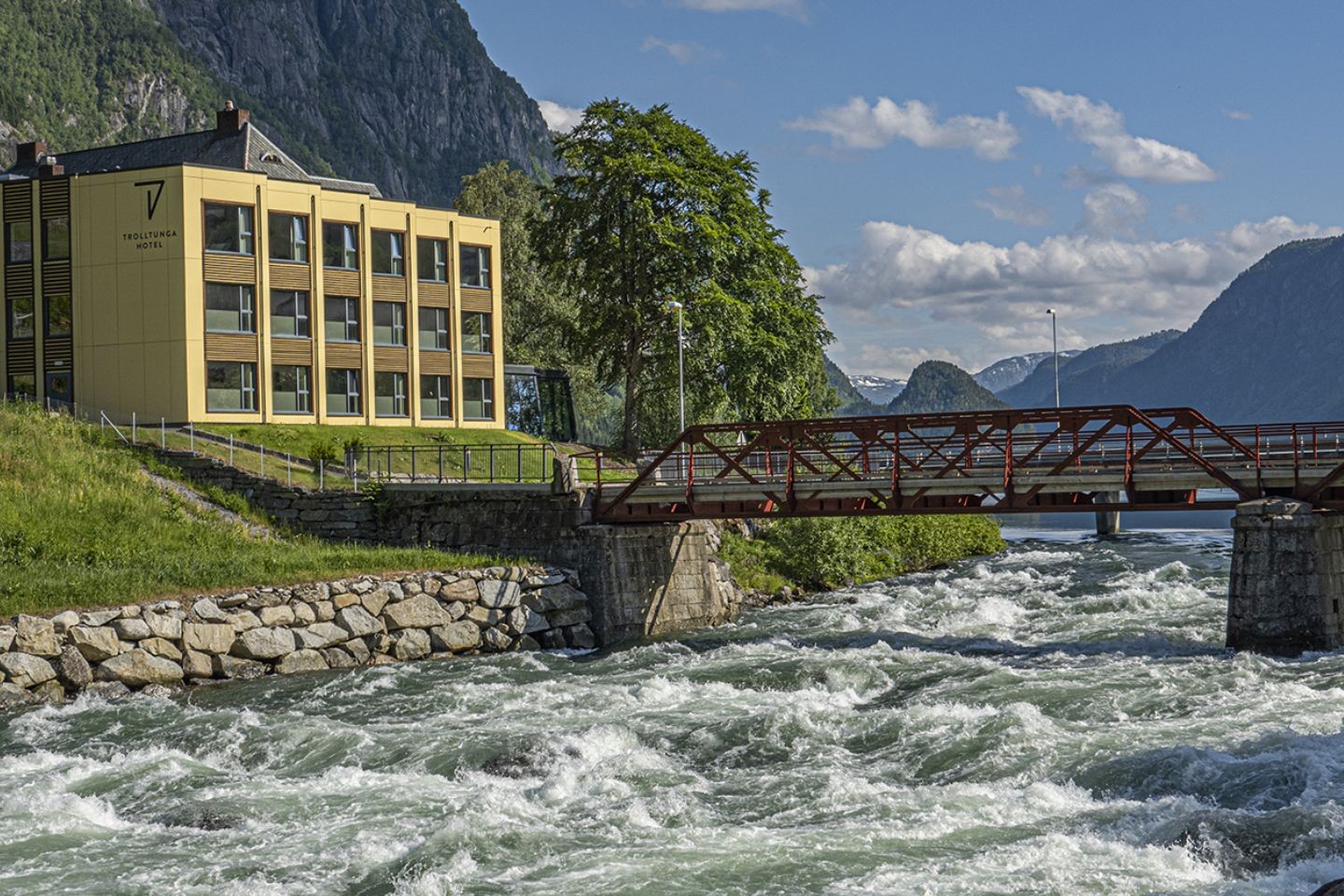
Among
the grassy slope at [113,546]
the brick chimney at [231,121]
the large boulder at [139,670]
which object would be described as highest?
the brick chimney at [231,121]

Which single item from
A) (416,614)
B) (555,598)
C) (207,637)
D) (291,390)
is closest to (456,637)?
(416,614)

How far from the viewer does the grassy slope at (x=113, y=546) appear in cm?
3066

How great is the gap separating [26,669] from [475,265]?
34.5 m

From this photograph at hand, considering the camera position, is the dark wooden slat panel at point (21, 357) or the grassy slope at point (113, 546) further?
the dark wooden slat panel at point (21, 357)

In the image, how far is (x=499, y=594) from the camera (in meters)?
34.9

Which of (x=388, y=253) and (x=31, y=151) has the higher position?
(x=31, y=151)

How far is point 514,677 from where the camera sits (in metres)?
29.8

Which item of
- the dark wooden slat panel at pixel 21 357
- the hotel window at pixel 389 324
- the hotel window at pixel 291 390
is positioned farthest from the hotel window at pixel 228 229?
the dark wooden slat panel at pixel 21 357

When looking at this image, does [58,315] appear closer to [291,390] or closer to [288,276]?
[288,276]

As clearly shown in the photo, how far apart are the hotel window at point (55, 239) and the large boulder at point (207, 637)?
2761 cm

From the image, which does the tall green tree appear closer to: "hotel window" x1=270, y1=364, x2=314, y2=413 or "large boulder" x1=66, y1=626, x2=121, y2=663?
"hotel window" x1=270, y1=364, x2=314, y2=413

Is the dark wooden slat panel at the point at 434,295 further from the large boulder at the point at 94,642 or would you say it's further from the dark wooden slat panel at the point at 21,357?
the large boulder at the point at 94,642

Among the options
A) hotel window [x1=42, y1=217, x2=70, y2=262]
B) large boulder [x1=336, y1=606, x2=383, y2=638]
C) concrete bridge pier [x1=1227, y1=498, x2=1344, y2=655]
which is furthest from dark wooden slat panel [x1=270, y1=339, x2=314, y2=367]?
concrete bridge pier [x1=1227, y1=498, x2=1344, y2=655]

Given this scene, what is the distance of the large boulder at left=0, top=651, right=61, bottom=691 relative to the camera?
2698 cm
